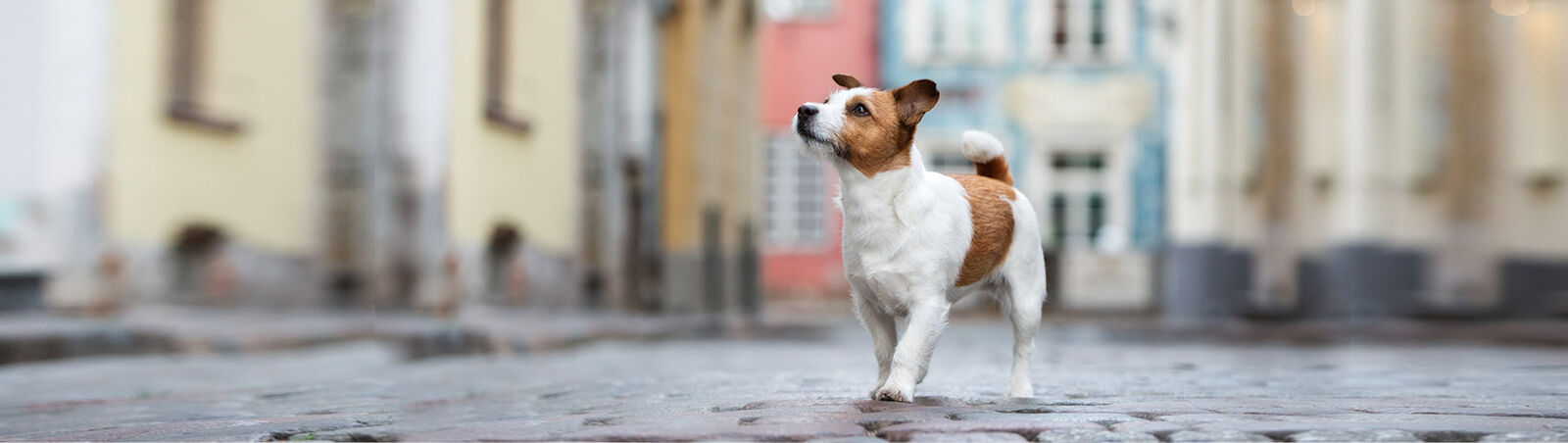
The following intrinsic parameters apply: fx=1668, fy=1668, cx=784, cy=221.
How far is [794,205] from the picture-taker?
2611cm

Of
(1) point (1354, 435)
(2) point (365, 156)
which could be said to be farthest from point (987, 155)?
(2) point (365, 156)

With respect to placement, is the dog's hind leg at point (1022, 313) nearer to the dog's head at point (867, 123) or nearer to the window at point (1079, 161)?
the dog's head at point (867, 123)

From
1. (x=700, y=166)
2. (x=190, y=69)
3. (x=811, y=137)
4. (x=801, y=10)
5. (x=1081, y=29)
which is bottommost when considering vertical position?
(x=811, y=137)

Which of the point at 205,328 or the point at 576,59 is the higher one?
the point at 576,59

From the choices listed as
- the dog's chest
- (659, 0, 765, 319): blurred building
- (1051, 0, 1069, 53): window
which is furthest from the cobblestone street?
(1051, 0, 1069, 53): window

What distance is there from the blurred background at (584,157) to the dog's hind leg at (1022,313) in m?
0.81

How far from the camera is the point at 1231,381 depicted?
18.6ft

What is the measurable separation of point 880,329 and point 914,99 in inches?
27.3

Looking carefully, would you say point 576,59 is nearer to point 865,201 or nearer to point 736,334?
point 736,334

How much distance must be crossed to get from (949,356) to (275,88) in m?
5.79

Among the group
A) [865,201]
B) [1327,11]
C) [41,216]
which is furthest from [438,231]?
[1327,11]

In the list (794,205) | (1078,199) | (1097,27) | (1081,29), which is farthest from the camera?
(794,205)

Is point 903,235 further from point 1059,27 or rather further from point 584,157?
point 1059,27

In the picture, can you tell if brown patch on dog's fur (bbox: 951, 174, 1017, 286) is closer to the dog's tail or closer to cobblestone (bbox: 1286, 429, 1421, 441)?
the dog's tail
